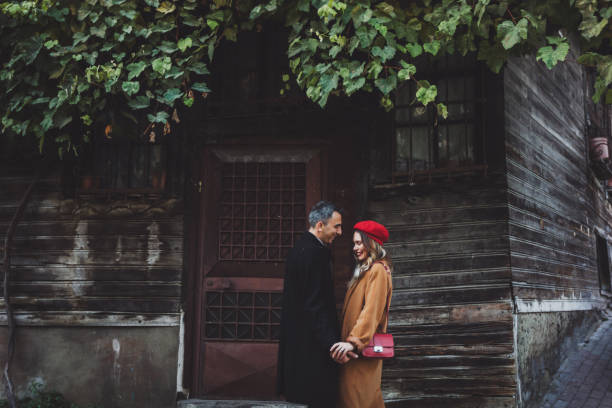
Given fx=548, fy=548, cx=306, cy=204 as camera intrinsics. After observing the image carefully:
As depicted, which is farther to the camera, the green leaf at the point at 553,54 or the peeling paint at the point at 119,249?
the peeling paint at the point at 119,249

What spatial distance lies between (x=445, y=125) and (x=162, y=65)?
9.89ft

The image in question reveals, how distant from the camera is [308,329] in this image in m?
3.95

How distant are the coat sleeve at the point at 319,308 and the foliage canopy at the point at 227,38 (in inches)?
59.8

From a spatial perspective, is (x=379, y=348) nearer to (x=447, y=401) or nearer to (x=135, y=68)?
(x=447, y=401)

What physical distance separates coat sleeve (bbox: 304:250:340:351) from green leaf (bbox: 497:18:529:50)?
2146mm

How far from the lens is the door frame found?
20.0 feet

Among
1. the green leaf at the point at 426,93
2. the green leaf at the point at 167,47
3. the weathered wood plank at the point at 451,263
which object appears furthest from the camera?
the weathered wood plank at the point at 451,263

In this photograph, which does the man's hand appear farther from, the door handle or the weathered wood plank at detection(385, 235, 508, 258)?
the door handle

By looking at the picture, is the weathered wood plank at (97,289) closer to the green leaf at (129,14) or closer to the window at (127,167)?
the window at (127,167)

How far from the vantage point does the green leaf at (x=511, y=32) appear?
4.09 metres

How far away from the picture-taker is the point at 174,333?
609 cm

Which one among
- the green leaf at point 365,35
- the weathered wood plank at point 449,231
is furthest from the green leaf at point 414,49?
the weathered wood plank at point 449,231

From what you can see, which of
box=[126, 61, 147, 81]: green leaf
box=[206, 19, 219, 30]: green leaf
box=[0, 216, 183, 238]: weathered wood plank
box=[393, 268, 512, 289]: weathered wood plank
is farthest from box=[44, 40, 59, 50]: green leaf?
box=[393, 268, 512, 289]: weathered wood plank

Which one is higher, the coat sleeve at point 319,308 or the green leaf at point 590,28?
the green leaf at point 590,28
